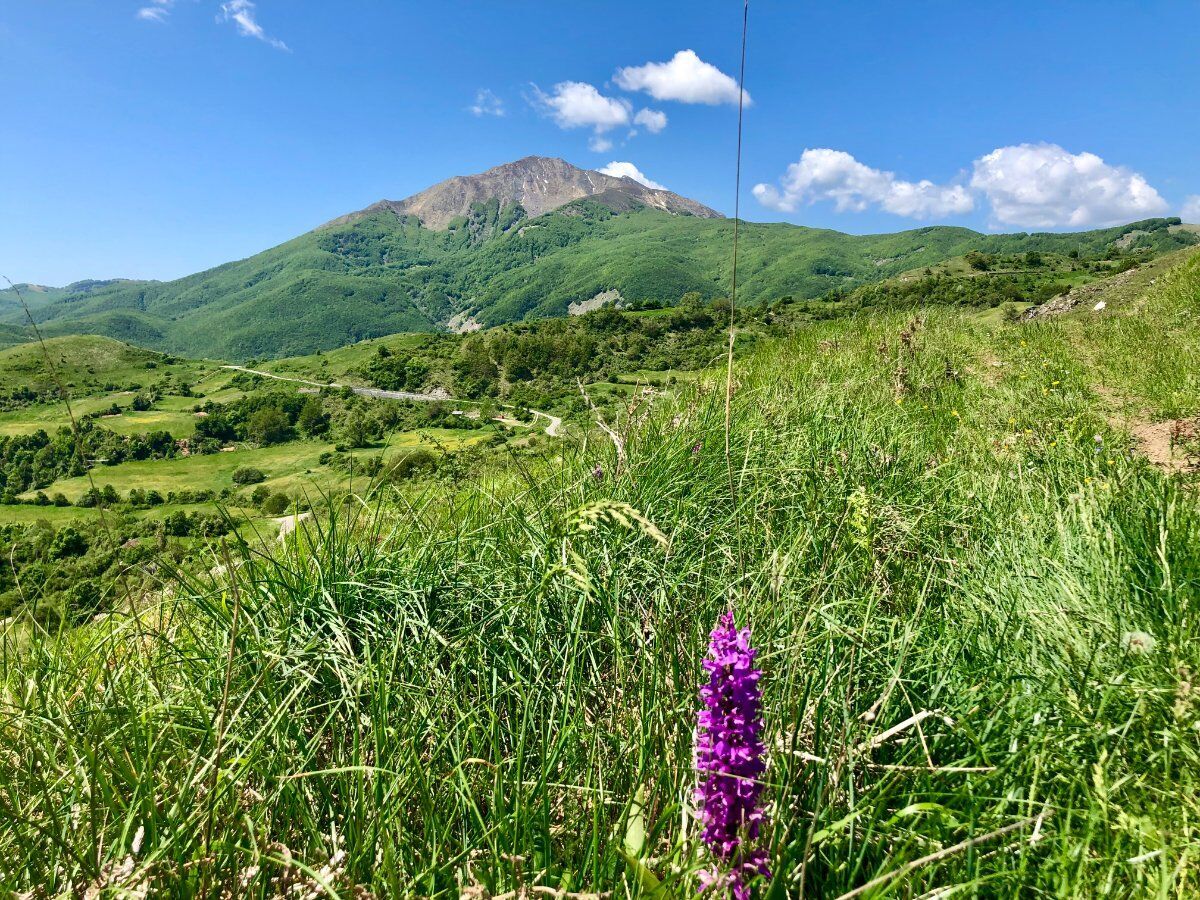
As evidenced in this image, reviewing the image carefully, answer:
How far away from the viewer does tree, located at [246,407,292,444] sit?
112438 millimetres

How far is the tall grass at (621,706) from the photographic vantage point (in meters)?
1.36

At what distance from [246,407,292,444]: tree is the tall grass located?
410ft

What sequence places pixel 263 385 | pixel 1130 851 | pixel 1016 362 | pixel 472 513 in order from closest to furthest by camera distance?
→ pixel 1130 851 < pixel 472 513 < pixel 1016 362 < pixel 263 385

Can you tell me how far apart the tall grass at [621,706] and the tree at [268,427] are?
410 feet

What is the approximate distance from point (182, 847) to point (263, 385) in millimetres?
155190

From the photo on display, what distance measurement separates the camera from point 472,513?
3.16 meters

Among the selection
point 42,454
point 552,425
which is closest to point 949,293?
point 552,425

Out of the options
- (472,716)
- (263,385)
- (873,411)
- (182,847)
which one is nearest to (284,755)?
(182,847)

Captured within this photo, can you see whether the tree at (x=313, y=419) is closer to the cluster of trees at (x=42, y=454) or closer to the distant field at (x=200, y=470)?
the distant field at (x=200, y=470)

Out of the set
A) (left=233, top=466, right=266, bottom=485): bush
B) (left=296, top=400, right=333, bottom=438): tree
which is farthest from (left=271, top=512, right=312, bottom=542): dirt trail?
(left=296, top=400, right=333, bottom=438): tree

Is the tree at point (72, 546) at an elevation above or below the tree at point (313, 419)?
above

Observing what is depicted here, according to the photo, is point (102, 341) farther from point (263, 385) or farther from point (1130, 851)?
point (1130, 851)

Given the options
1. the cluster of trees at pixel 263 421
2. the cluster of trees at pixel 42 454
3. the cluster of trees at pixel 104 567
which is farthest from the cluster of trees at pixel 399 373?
the cluster of trees at pixel 104 567

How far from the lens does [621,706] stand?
6.17 ft
